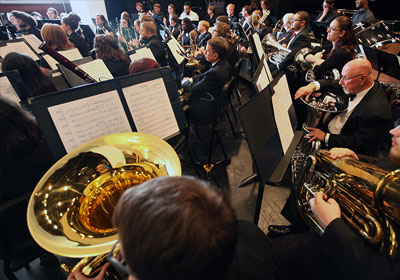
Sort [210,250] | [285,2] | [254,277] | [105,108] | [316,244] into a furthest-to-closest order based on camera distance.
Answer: [285,2]
[105,108]
[316,244]
[254,277]
[210,250]

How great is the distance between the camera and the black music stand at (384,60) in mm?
2641

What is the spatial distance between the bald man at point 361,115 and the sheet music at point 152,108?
1248 millimetres

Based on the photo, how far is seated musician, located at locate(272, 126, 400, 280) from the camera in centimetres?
85

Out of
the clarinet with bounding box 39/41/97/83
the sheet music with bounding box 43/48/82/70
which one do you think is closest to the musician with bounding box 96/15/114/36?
the sheet music with bounding box 43/48/82/70

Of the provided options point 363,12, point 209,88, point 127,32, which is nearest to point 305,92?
point 209,88

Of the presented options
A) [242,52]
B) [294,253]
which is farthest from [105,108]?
[242,52]

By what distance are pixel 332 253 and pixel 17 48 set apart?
15.2 ft

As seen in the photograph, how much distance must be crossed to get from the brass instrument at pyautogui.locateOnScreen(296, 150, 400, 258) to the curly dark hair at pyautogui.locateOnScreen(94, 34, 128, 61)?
2891 mm

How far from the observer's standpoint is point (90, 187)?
3.37 feet

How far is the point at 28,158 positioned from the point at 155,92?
916mm

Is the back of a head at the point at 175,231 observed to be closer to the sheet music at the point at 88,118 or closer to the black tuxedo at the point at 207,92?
the sheet music at the point at 88,118

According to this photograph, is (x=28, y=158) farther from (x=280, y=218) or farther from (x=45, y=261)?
(x=280, y=218)

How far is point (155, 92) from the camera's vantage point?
1.49 meters

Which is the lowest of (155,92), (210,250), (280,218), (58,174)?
(280,218)
